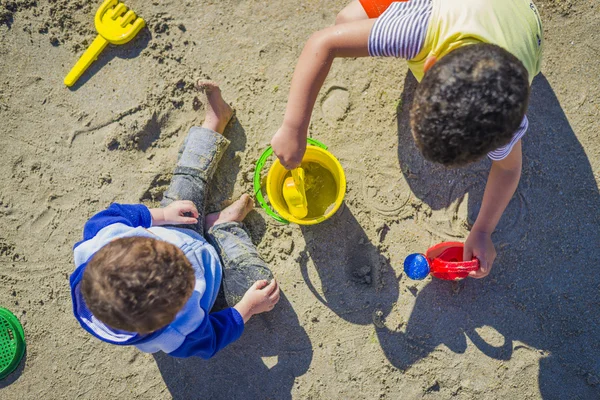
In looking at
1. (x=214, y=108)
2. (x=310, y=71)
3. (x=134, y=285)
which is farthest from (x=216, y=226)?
(x=310, y=71)

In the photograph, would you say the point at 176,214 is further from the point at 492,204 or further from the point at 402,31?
the point at 492,204

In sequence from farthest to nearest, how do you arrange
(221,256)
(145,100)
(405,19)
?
(145,100) → (221,256) → (405,19)

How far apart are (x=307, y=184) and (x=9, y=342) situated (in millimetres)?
A: 1239

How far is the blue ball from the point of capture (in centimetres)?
161

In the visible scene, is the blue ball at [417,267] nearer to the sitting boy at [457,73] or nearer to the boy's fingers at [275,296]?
the sitting boy at [457,73]

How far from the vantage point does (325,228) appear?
5.79 ft

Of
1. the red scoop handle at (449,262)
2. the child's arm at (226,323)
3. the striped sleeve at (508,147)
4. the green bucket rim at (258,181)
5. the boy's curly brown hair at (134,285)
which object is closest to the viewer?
the boy's curly brown hair at (134,285)

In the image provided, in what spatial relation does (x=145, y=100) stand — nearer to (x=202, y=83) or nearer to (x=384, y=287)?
(x=202, y=83)

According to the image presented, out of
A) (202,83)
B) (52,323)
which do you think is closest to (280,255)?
(202,83)

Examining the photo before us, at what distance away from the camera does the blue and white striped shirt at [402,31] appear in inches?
48.6

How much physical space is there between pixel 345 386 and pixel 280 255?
529 millimetres

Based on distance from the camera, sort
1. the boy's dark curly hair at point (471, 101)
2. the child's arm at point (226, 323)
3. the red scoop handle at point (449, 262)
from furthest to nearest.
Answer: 1. the red scoop handle at point (449, 262)
2. the child's arm at point (226, 323)
3. the boy's dark curly hair at point (471, 101)

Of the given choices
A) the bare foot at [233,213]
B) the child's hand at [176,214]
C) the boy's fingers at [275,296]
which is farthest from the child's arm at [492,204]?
the child's hand at [176,214]

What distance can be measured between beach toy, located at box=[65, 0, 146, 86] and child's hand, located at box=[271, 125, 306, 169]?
83 cm
